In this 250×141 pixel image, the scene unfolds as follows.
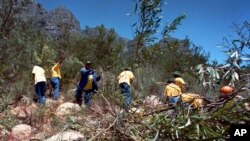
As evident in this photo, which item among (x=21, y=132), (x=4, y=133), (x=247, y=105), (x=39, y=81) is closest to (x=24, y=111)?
(x=39, y=81)

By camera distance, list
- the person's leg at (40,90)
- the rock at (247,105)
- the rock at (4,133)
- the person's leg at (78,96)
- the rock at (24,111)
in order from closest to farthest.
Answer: the rock at (247,105), the rock at (4,133), the rock at (24,111), the person's leg at (40,90), the person's leg at (78,96)

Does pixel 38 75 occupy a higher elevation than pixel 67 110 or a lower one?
higher

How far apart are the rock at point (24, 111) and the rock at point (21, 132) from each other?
2.44ft

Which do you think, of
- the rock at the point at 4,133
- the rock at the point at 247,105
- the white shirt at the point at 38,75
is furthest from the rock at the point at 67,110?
the white shirt at the point at 38,75

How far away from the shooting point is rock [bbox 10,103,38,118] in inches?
401

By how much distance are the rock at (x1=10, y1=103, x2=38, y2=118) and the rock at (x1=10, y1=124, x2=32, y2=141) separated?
2.44 feet

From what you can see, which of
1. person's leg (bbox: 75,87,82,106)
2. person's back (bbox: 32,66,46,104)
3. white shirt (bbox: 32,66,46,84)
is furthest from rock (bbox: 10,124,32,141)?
person's leg (bbox: 75,87,82,106)

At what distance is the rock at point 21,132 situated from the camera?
Answer: 28.4 feet

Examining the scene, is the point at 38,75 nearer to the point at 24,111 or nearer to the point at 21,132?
the point at 24,111

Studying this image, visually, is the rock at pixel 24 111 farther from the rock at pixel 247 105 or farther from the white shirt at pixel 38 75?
the rock at pixel 247 105

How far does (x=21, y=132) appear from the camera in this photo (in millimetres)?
9094

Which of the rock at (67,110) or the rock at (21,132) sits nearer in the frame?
the rock at (67,110)

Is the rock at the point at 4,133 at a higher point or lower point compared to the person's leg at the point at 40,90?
lower

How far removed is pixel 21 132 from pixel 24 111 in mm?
1704
